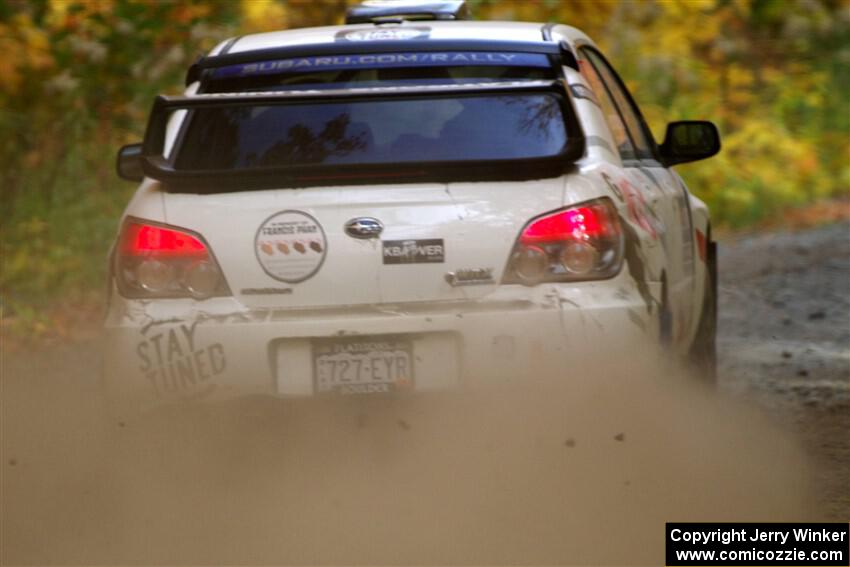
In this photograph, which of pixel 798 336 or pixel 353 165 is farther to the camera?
pixel 798 336

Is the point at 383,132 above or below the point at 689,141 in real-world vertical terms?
above

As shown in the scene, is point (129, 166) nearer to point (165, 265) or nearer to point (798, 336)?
point (165, 265)

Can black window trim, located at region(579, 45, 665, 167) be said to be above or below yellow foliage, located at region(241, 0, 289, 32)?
below

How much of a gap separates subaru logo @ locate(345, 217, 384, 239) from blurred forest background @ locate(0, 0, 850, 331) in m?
5.84

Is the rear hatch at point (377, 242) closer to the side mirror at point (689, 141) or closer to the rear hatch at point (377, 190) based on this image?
the rear hatch at point (377, 190)

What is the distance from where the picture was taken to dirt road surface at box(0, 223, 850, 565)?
457 cm

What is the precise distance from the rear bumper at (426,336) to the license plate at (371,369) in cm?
3

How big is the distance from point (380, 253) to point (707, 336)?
2832mm

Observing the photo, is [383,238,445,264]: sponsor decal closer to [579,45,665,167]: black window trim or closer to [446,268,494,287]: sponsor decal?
[446,268,494,287]: sponsor decal

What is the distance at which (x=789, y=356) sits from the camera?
8.89 metres

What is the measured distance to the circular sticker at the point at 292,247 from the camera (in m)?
4.70

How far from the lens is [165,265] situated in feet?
15.9

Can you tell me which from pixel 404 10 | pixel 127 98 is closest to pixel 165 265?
pixel 404 10

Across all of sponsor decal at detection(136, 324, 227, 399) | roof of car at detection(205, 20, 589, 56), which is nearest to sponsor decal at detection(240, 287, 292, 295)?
sponsor decal at detection(136, 324, 227, 399)
